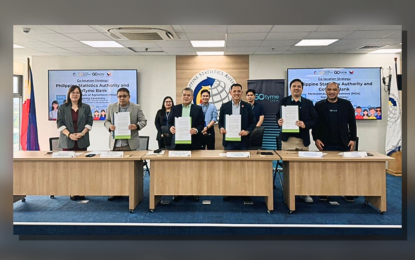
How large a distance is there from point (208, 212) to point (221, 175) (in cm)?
48

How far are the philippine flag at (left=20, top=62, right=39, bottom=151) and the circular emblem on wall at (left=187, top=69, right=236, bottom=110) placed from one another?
10.8 feet

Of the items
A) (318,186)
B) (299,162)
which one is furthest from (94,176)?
(318,186)

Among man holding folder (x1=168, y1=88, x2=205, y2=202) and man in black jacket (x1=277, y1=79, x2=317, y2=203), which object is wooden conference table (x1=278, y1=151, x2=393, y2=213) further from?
man holding folder (x1=168, y1=88, x2=205, y2=202)

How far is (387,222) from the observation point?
9.84ft

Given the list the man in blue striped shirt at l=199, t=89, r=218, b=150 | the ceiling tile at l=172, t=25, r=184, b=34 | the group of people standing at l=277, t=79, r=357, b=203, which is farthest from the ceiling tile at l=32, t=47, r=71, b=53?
the group of people standing at l=277, t=79, r=357, b=203

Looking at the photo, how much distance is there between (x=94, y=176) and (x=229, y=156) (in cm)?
160

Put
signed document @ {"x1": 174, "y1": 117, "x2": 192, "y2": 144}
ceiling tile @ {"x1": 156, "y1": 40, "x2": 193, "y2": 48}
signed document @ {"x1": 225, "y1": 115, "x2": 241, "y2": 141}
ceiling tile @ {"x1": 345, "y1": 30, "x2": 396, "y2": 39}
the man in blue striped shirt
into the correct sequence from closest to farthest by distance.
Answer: signed document @ {"x1": 174, "y1": 117, "x2": 192, "y2": 144}
signed document @ {"x1": 225, "y1": 115, "x2": 241, "y2": 141}
ceiling tile @ {"x1": 345, "y1": 30, "x2": 396, "y2": 39}
the man in blue striped shirt
ceiling tile @ {"x1": 156, "y1": 40, "x2": 193, "y2": 48}

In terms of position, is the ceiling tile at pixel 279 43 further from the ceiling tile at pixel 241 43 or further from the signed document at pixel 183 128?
the signed document at pixel 183 128

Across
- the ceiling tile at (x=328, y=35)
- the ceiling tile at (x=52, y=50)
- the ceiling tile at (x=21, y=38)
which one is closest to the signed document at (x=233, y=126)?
the ceiling tile at (x=328, y=35)

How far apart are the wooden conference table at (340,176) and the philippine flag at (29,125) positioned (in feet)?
15.9

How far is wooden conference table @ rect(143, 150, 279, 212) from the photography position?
3203mm

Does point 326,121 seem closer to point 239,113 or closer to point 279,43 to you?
point 239,113

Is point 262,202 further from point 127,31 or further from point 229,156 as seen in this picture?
point 127,31

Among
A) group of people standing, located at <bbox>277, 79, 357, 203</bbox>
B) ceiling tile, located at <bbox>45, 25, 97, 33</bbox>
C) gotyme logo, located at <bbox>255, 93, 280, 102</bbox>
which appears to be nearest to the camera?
group of people standing, located at <bbox>277, 79, 357, 203</bbox>
